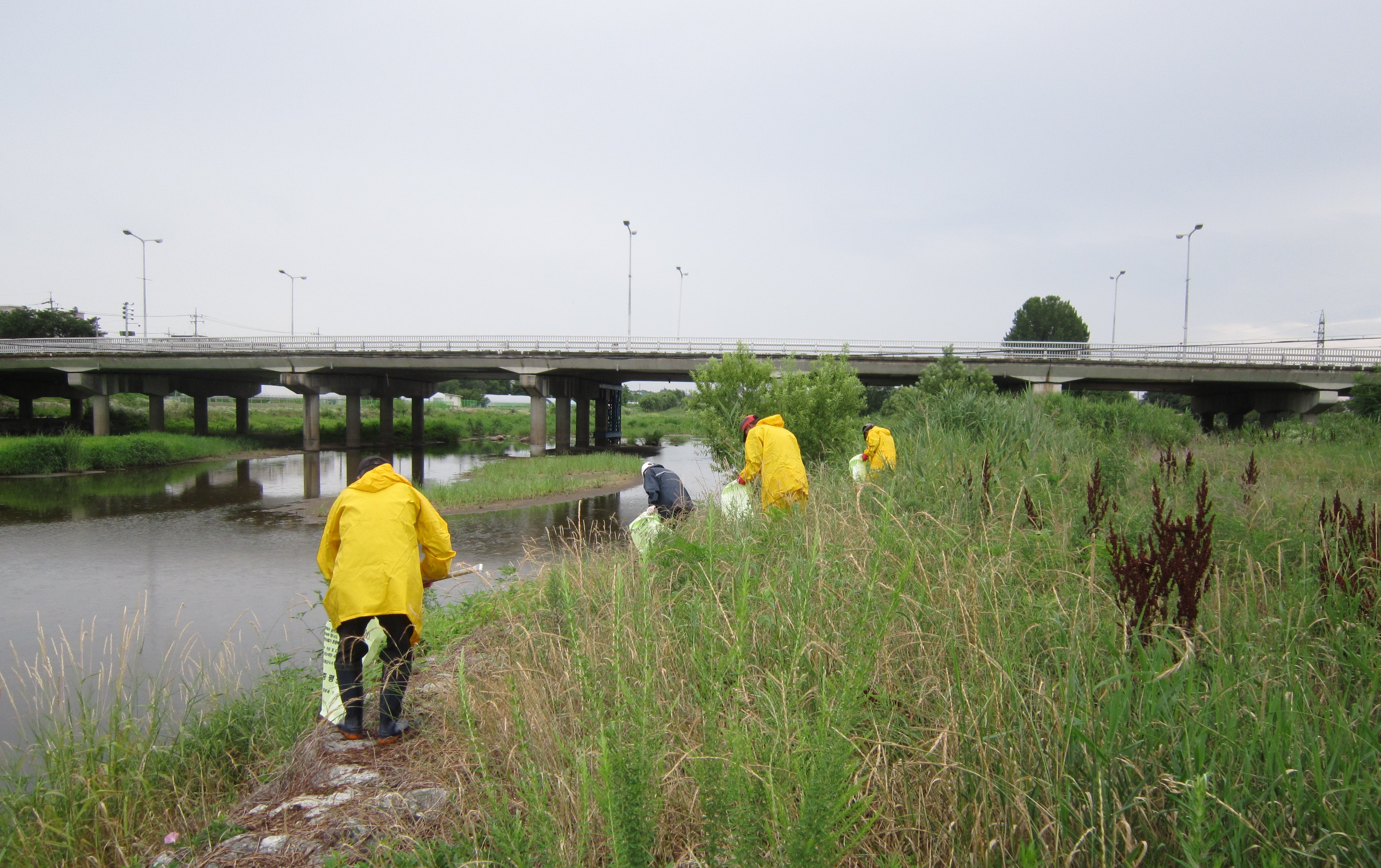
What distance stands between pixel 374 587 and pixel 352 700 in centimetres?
65

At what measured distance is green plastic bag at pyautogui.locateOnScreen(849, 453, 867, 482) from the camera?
697cm

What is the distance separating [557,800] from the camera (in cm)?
264

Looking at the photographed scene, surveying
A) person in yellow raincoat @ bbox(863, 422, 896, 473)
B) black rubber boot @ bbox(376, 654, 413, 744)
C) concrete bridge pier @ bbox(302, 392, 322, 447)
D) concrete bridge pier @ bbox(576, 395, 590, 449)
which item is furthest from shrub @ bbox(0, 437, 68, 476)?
person in yellow raincoat @ bbox(863, 422, 896, 473)

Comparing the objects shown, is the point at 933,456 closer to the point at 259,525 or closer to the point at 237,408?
the point at 259,525

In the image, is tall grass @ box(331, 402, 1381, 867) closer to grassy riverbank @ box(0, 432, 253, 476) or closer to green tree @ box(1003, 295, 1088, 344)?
grassy riverbank @ box(0, 432, 253, 476)

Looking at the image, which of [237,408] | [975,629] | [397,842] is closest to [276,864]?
[397,842]

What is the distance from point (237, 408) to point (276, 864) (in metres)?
48.5

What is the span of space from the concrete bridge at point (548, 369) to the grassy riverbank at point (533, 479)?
565cm

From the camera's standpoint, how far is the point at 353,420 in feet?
131

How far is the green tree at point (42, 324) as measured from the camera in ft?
187

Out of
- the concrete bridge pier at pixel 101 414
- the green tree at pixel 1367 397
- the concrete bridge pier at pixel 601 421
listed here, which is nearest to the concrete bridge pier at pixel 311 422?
the concrete bridge pier at pixel 101 414

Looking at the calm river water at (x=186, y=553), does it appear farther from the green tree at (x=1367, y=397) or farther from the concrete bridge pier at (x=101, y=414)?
the green tree at (x=1367, y=397)

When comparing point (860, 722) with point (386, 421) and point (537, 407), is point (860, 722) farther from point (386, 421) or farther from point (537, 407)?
point (386, 421)

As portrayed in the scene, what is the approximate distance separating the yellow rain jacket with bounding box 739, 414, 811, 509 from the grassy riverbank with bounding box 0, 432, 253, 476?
3073 centimetres
